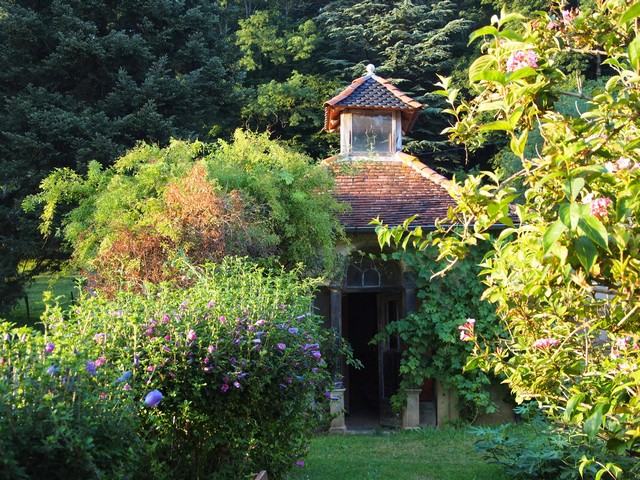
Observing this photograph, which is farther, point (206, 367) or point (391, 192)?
point (391, 192)

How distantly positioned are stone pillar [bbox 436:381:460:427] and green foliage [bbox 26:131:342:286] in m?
3.37

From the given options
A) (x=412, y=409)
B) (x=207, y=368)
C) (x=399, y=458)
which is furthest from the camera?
(x=412, y=409)

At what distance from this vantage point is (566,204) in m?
1.91

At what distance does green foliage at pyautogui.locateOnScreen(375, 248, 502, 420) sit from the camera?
11.4 meters

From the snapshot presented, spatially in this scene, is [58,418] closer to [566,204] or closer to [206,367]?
[206,367]

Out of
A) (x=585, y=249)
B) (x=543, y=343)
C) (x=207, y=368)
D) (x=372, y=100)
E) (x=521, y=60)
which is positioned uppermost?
(x=372, y=100)

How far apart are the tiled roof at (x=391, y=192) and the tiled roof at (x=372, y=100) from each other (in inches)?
36.8

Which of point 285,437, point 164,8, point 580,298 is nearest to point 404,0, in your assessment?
point 164,8

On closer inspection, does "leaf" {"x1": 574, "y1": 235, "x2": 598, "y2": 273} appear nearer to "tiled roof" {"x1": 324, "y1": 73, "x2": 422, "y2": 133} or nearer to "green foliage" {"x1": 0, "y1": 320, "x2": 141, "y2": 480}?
"green foliage" {"x1": 0, "y1": 320, "x2": 141, "y2": 480}

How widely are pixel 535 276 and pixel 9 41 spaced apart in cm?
1541

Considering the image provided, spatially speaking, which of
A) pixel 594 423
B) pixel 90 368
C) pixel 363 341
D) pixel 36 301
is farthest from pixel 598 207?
pixel 36 301

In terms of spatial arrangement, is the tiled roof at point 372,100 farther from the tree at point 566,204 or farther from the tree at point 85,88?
the tree at point 566,204

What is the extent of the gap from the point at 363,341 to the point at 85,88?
28.1ft

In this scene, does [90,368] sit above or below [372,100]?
below
